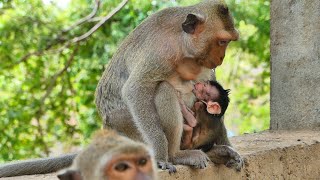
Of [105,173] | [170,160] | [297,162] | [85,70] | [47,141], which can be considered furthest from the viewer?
[47,141]

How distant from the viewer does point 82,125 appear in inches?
437

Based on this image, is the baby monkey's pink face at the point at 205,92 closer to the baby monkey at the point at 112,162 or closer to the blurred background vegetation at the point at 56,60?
the baby monkey at the point at 112,162

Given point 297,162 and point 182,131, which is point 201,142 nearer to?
point 182,131

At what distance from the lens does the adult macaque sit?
5.20m

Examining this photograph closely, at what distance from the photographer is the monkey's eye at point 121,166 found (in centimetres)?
323

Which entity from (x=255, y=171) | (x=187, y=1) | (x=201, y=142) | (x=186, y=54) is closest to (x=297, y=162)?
(x=255, y=171)

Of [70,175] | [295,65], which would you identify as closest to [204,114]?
[70,175]

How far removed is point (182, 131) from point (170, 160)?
0.94ft

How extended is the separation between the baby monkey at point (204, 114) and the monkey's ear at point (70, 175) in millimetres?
2145

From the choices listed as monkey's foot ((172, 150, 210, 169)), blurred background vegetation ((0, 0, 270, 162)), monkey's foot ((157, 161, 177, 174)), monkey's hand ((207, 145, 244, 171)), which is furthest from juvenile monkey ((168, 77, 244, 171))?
blurred background vegetation ((0, 0, 270, 162))

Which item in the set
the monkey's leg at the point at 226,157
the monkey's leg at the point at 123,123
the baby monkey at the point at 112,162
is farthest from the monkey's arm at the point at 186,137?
the baby monkey at the point at 112,162

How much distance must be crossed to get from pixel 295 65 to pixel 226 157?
8.19ft

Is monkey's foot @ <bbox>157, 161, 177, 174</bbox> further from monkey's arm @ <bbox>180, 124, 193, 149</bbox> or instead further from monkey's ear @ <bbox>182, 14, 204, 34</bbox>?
monkey's ear @ <bbox>182, 14, 204, 34</bbox>

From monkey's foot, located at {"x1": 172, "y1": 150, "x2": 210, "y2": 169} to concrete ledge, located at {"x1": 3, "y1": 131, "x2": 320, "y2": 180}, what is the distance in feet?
0.17
